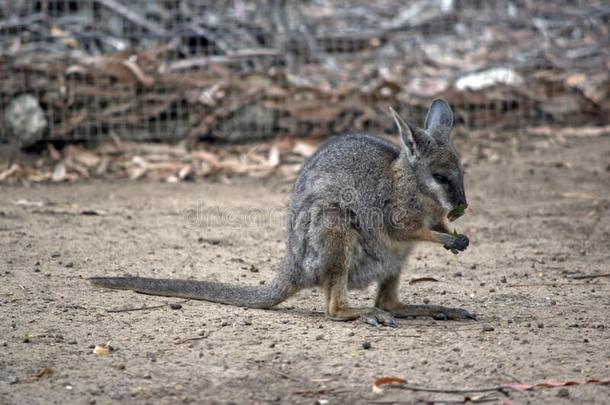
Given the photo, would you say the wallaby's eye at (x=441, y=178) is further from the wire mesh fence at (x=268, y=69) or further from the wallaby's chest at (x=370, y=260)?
the wire mesh fence at (x=268, y=69)

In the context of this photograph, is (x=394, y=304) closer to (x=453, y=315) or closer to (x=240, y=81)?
(x=453, y=315)

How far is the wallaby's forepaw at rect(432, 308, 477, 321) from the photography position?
5477 mm

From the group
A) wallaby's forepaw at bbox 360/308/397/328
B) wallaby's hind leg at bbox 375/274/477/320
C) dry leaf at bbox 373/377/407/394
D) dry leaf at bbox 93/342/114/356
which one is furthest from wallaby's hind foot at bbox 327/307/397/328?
dry leaf at bbox 93/342/114/356

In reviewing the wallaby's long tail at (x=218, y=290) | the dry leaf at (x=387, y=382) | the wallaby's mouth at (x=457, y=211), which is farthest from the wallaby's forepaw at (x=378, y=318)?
the dry leaf at (x=387, y=382)

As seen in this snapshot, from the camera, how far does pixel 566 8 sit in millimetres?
12289

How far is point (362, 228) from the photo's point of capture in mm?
5566

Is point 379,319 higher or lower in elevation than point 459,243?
lower

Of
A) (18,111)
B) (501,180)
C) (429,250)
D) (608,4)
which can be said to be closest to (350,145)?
(429,250)

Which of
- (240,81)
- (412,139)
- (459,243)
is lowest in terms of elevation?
(459,243)

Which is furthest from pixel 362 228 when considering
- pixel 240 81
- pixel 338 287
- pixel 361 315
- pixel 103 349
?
pixel 240 81

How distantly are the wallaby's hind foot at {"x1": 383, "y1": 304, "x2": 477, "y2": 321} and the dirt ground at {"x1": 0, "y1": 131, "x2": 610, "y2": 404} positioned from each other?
60mm

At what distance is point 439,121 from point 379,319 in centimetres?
136

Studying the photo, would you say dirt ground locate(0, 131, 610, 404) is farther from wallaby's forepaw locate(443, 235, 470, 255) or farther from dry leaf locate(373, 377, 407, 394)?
wallaby's forepaw locate(443, 235, 470, 255)

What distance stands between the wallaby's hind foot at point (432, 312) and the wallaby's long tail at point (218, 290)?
66 cm
